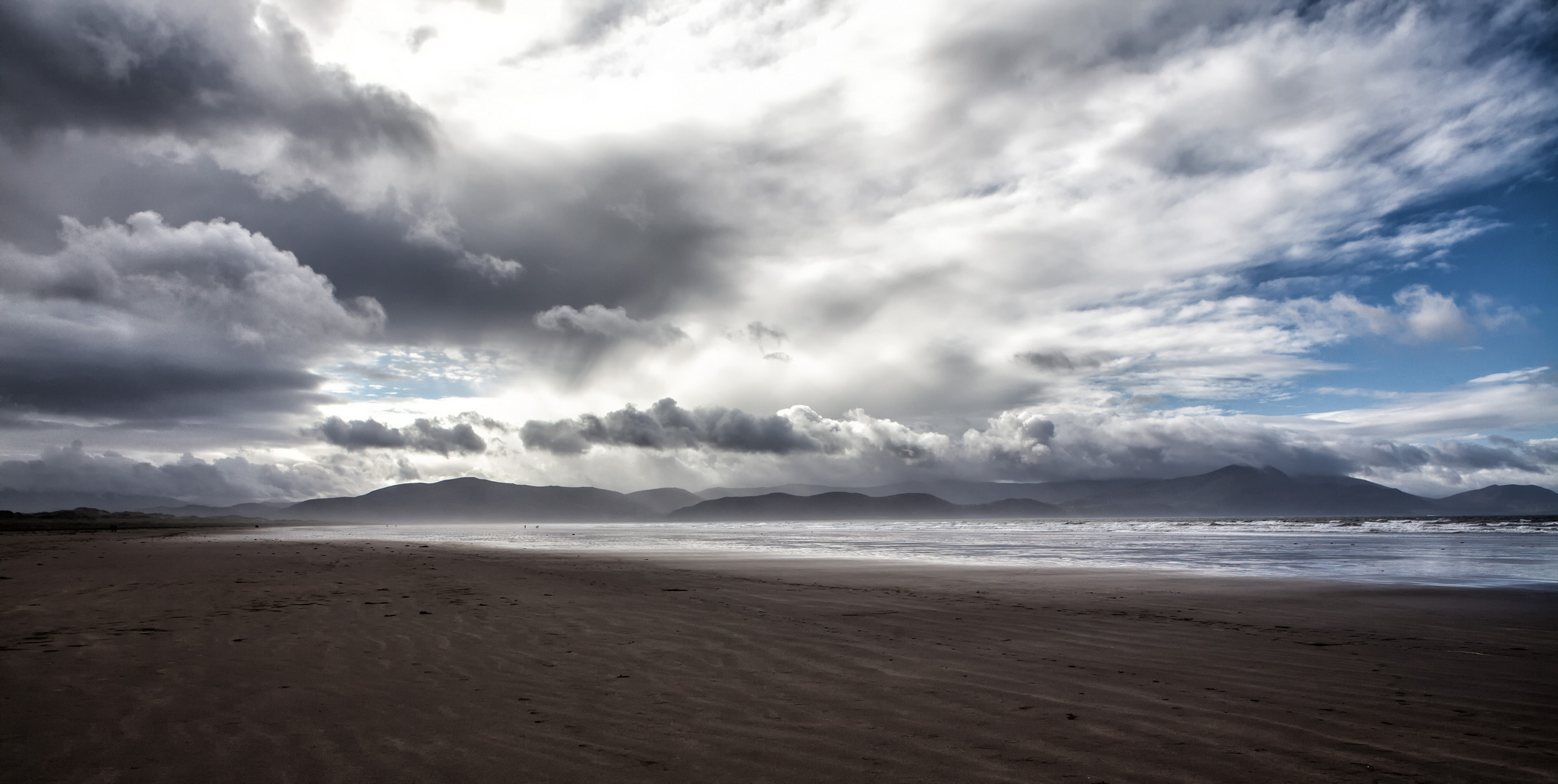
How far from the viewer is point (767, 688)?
7000mm

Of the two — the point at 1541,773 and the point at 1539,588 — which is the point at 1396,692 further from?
the point at 1539,588

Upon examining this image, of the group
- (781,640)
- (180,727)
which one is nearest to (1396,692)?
(781,640)

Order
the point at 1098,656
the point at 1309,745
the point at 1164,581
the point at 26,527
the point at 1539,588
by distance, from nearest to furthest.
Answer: the point at 1309,745
the point at 1098,656
the point at 1539,588
the point at 1164,581
the point at 26,527

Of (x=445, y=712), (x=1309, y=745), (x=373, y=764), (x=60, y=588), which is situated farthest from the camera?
(x=60, y=588)

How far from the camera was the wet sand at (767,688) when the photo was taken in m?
4.88

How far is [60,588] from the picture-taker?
1485cm

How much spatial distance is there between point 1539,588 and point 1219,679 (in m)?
15.5

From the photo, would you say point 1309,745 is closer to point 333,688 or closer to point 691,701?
point 691,701

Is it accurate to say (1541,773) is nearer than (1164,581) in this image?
Yes

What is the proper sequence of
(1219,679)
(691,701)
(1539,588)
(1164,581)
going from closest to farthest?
1. (691,701)
2. (1219,679)
3. (1539,588)
4. (1164,581)

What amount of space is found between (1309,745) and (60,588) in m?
21.3

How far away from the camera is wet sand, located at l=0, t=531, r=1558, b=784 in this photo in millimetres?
4875

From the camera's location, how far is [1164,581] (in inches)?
726

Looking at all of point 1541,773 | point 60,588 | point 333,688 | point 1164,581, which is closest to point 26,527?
point 60,588
